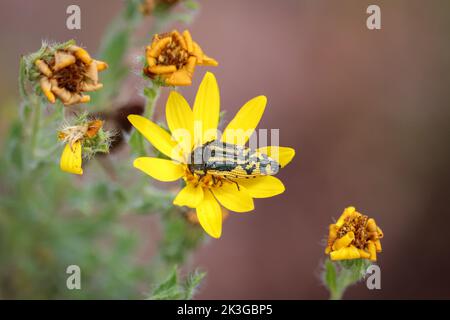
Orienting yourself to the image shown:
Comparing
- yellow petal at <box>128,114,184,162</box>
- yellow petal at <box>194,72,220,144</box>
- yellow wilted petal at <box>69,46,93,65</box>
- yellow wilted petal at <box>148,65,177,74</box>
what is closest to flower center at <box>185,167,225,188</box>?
yellow petal at <box>128,114,184,162</box>

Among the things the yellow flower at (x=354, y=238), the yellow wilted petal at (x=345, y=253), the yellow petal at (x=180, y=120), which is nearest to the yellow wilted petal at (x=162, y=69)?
the yellow petal at (x=180, y=120)

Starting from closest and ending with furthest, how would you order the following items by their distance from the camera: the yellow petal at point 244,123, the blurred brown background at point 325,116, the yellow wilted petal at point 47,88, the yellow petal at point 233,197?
the yellow wilted petal at point 47,88 → the yellow petal at point 233,197 → the yellow petal at point 244,123 → the blurred brown background at point 325,116

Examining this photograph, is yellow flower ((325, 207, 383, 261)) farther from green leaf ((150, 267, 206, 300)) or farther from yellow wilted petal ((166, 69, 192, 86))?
yellow wilted petal ((166, 69, 192, 86))

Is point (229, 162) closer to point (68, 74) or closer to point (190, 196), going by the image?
point (190, 196)

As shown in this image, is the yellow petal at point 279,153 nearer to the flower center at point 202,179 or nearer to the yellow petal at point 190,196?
the flower center at point 202,179
